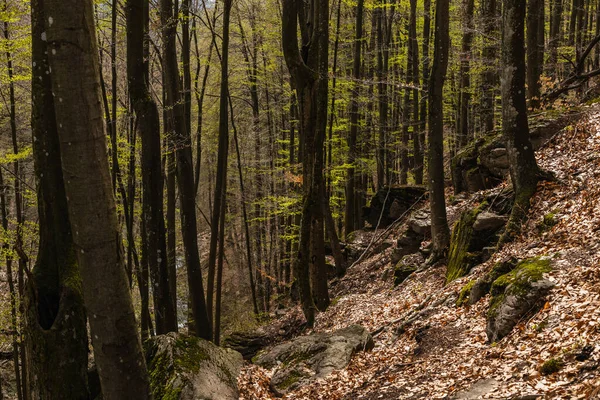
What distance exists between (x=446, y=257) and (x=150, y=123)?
755 cm

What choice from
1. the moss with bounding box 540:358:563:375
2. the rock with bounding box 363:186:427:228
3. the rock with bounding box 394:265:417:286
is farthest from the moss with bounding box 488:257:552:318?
the rock with bounding box 363:186:427:228

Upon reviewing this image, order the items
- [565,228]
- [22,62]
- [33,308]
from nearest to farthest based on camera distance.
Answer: [33,308], [565,228], [22,62]

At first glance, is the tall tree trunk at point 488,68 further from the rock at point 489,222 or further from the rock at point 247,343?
the rock at point 247,343

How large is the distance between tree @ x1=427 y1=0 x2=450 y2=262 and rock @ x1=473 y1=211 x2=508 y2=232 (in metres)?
1.68

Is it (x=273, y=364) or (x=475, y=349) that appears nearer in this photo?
(x=475, y=349)

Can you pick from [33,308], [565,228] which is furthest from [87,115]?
[565,228]

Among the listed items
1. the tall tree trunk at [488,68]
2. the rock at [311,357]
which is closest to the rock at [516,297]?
the rock at [311,357]

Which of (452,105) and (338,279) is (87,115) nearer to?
(338,279)

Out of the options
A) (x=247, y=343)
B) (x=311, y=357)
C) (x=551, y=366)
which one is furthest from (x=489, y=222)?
(x=247, y=343)

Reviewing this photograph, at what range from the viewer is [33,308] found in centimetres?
508

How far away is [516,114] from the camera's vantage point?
28.8 feet

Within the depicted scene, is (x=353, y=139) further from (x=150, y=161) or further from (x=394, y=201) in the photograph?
(x=150, y=161)

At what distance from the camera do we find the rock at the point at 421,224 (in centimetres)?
1409

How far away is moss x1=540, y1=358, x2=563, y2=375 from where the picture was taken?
475cm
